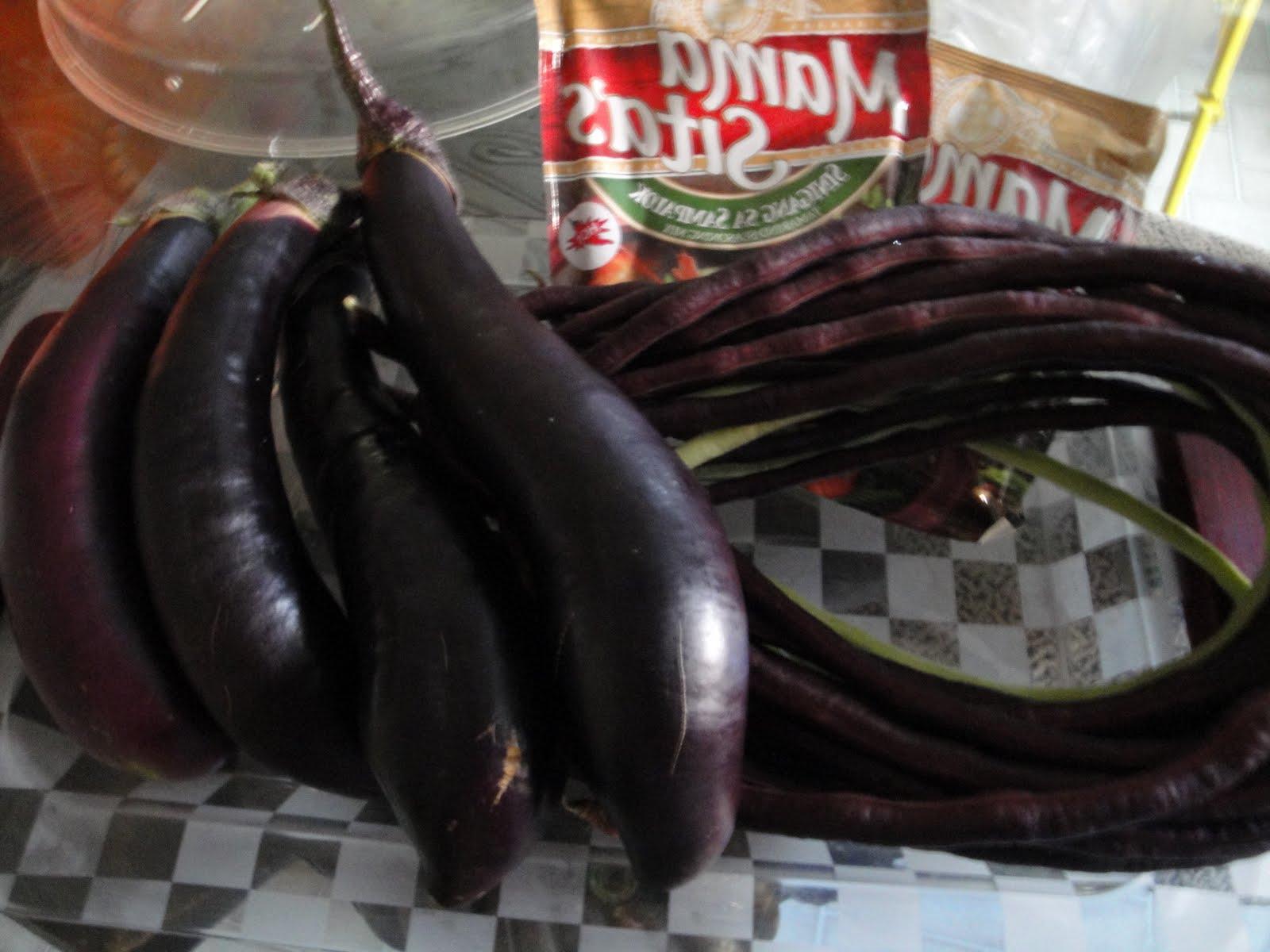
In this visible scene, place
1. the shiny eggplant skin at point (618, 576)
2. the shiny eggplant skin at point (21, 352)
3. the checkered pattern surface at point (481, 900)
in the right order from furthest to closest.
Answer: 1. the shiny eggplant skin at point (21, 352)
2. the checkered pattern surface at point (481, 900)
3. the shiny eggplant skin at point (618, 576)

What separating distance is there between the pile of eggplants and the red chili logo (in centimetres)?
13

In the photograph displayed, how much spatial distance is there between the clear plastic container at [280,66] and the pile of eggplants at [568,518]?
33 cm

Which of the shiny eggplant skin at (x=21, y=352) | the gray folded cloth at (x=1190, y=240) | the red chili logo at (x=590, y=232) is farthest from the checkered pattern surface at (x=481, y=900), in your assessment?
the gray folded cloth at (x=1190, y=240)

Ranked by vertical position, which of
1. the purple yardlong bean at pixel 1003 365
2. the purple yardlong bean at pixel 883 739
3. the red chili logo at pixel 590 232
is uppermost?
the purple yardlong bean at pixel 1003 365

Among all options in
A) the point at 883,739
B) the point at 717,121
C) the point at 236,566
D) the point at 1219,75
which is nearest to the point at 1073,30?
the point at 1219,75

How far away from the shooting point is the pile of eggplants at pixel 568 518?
0.35m

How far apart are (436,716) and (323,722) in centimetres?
7

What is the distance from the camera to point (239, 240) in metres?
0.47

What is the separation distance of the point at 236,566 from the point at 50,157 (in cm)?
66

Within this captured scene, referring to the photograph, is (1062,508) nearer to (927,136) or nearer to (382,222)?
(927,136)

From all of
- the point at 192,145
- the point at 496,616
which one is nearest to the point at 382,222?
the point at 496,616

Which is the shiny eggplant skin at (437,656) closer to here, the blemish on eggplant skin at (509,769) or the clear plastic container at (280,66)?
the blemish on eggplant skin at (509,769)

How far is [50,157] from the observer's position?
858 mm

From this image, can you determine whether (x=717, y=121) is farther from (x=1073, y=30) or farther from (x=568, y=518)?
(x=568, y=518)
